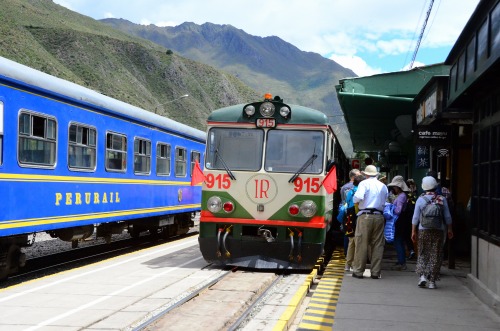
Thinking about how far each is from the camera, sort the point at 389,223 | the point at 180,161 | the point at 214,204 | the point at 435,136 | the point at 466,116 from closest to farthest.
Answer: the point at 466,116
the point at 389,223
the point at 214,204
the point at 435,136
the point at 180,161

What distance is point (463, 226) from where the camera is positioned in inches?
540

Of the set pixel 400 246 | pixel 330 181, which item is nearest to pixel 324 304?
pixel 330 181

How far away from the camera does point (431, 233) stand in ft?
31.5

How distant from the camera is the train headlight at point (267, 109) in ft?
39.3

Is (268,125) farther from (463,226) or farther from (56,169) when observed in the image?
(463,226)

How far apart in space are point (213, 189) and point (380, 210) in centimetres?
301

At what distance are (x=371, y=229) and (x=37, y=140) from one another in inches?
219

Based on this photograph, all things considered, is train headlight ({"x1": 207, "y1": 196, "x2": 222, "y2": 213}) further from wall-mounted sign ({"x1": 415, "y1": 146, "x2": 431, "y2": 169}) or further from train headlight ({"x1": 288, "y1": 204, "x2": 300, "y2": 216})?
wall-mounted sign ({"x1": 415, "y1": 146, "x2": 431, "y2": 169})

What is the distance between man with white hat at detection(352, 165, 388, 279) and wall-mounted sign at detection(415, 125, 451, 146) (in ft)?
8.97

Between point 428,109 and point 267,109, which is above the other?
point 428,109

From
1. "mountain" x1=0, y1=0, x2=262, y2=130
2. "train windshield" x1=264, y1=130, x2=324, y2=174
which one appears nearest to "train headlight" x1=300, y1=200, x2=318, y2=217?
"train windshield" x1=264, y1=130, x2=324, y2=174

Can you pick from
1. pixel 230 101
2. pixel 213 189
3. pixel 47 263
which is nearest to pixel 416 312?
pixel 213 189

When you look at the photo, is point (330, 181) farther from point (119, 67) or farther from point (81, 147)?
point (119, 67)

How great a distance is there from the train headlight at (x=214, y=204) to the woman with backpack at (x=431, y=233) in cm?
361
